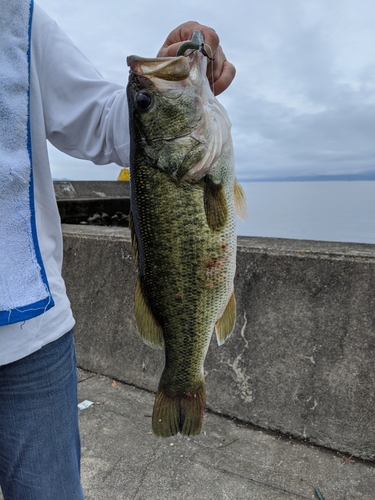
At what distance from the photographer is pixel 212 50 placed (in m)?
1.60

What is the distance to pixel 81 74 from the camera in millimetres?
1535

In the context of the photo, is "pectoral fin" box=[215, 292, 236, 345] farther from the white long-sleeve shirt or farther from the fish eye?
the fish eye

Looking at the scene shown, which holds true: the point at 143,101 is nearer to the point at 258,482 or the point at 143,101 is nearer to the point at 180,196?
the point at 180,196

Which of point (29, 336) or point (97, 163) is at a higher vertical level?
point (97, 163)

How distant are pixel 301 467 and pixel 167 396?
50.7 inches

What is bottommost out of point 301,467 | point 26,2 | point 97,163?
point 301,467

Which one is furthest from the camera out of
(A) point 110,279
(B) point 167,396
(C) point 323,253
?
(A) point 110,279

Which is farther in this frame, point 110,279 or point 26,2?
point 110,279

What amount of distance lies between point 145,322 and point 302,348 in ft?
Result: 4.91

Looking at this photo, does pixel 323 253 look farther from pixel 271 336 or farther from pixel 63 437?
pixel 63 437

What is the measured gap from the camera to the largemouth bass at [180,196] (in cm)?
163

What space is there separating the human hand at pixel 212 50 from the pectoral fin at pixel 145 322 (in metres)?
0.91

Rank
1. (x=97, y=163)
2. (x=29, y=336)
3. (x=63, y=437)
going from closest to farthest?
(x=29, y=336) → (x=63, y=437) → (x=97, y=163)

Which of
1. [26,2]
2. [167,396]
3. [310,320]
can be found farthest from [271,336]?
[26,2]
